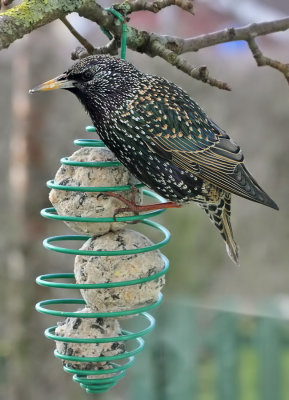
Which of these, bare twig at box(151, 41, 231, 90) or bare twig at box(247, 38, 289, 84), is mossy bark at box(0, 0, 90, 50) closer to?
bare twig at box(151, 41, 231, 90)

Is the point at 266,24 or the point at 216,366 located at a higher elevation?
the point at 266,24

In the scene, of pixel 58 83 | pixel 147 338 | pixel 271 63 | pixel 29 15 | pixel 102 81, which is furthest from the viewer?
pixel 147 338

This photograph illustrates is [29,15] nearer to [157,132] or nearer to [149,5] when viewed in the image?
[149,5]

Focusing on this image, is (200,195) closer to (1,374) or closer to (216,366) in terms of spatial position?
(216,366)

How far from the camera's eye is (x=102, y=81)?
254 centimetres

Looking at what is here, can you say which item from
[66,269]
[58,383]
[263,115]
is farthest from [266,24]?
[263,115]

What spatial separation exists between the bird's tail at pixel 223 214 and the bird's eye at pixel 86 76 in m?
0.70

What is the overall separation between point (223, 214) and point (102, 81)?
76cm

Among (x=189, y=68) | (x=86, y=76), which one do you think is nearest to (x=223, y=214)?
(x=189, y=68)

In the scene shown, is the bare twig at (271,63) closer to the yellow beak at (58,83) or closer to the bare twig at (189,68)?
the bare twig at (189,68)

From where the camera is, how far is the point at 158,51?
2.59 metres

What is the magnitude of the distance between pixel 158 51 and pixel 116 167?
0.42m

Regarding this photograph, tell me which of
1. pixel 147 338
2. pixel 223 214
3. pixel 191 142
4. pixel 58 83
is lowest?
pixel 147 338

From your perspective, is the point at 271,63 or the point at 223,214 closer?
the point at 271,63
